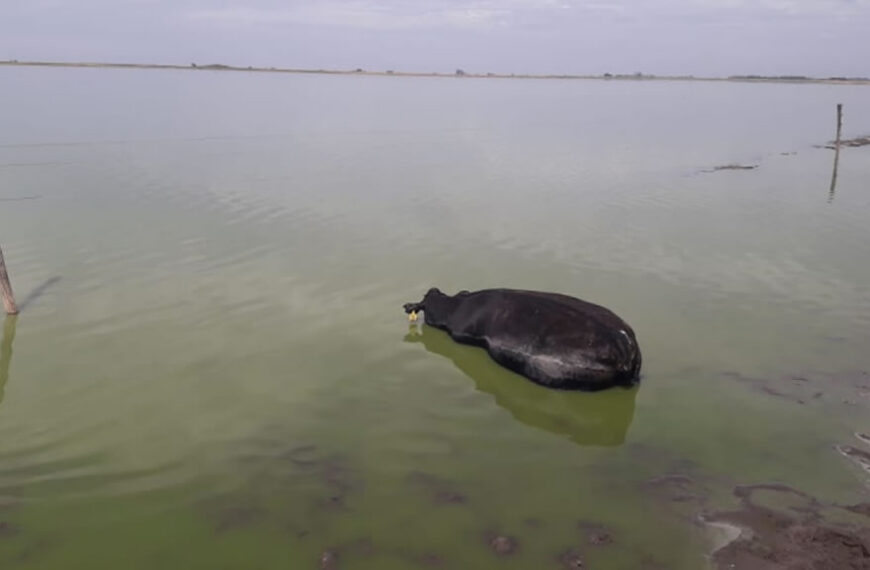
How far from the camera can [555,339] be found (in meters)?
8.31

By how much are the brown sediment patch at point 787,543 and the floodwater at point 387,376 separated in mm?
226

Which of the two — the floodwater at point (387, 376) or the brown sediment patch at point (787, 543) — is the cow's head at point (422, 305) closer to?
the floodwater at point (387, 376)

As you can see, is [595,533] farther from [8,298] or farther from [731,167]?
[731,167]

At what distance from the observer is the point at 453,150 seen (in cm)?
2897

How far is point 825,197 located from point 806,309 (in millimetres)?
11716

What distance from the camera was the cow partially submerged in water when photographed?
8.05 m

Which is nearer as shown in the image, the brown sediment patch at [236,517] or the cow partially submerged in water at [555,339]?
the brown sediment patch at [236,517]

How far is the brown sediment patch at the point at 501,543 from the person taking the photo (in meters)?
5.47

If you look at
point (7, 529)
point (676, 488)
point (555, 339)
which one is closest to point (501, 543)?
point (676, 488)

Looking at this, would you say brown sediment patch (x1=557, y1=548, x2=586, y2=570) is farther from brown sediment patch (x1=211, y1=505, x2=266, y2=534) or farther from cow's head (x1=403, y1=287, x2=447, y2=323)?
cow's head (x1=403, y1=287, x2=447, y2=323)

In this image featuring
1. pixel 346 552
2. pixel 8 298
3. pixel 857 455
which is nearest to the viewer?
pixel 346 552

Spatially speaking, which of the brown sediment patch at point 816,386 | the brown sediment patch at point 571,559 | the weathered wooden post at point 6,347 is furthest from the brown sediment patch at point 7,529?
the brown sediment patch at point 816,386

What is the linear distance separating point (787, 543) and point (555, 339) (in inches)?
136

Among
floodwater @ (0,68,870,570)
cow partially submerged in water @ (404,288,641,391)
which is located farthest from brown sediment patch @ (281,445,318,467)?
cow partially submerged in water @ (404,288,641,391)
